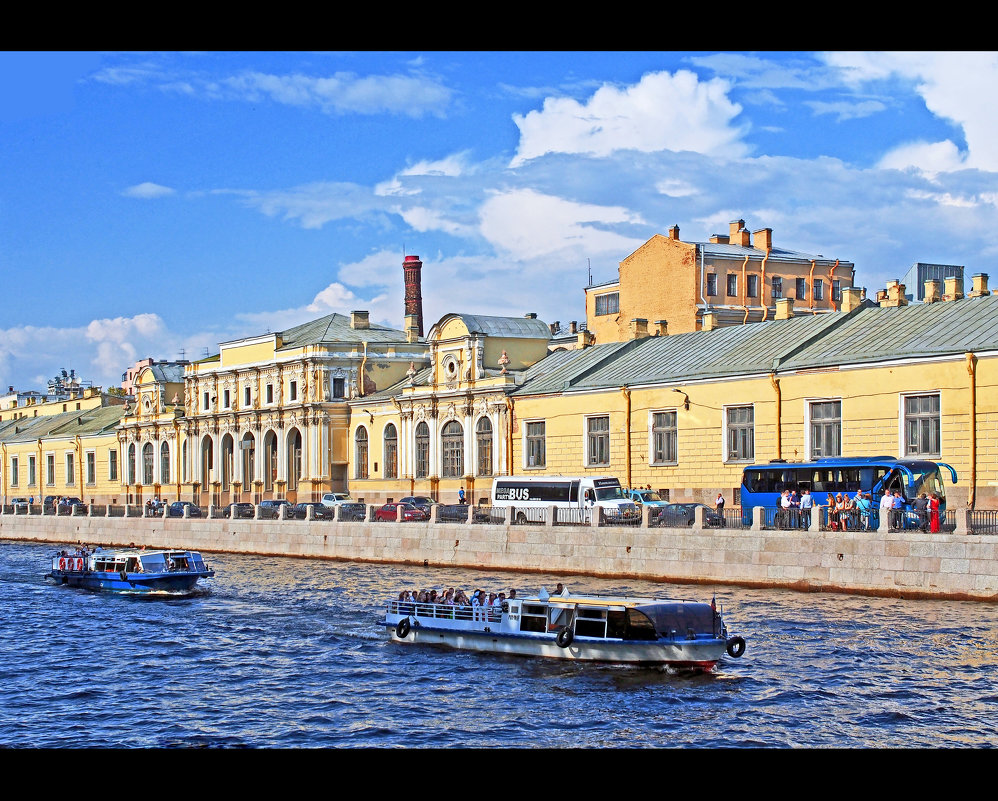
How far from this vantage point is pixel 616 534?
3456 centimetres

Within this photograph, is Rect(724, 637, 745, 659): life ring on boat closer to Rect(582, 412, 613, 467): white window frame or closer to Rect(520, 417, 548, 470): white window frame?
Rect(582, 412, 613, 467): white window frame

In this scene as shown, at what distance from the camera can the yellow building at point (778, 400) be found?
1336 inches

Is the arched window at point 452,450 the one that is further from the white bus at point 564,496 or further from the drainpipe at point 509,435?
the white bus at point 564,496

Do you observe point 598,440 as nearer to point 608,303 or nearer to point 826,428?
point 826,428

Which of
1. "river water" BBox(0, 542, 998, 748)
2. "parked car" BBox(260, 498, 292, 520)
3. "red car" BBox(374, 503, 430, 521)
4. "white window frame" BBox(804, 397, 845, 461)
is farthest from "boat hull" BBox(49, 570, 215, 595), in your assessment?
"white window frame" BBox(804, 397, 845, 461)

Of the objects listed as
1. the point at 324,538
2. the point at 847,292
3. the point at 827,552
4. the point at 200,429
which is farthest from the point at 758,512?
the point at 200,429

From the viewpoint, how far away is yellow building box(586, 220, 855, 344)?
62.7 meters

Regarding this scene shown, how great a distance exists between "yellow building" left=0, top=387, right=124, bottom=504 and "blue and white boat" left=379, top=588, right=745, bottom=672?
185ft

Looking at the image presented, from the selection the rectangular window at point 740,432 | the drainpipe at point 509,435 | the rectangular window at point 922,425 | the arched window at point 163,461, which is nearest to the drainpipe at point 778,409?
the rectangular window at point 740,432

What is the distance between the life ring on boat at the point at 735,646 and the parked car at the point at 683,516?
11117 millimetres

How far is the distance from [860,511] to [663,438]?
14.9 m

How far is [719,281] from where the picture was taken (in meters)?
63.2

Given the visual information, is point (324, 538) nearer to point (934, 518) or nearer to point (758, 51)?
point (934, 518)

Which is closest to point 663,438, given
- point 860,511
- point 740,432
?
point 740,432
